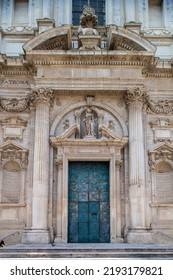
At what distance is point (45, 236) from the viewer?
1441cm

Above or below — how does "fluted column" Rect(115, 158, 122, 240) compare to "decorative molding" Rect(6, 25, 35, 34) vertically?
below

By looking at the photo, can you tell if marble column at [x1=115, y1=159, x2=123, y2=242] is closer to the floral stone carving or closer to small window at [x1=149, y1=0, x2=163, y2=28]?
the floral stone carving

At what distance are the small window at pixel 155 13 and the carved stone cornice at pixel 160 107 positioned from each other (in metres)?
4.11

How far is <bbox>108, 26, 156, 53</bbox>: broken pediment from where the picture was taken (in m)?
16.2

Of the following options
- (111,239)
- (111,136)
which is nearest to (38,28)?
(111,136)

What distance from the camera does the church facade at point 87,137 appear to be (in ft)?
49.9

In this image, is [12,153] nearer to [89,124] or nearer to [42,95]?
[42,95]

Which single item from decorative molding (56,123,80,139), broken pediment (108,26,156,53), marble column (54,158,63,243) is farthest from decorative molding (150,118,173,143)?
marble column (54,158,63,243)

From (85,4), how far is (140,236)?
1074 cm

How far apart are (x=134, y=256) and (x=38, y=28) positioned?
11181 mm

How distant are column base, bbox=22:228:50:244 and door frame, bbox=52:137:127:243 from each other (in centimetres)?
82

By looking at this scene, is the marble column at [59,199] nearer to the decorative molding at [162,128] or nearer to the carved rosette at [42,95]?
the carved rosette at [42,95]

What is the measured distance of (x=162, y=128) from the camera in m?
16.4
